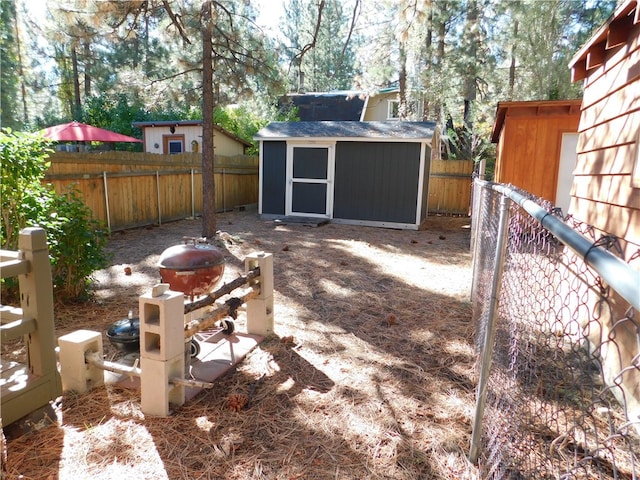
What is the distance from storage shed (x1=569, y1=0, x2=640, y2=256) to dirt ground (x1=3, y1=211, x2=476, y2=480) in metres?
1.48

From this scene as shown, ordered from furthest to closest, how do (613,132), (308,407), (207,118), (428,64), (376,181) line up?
(428,64), (376,181), (207,118), (613,132), (308,407)

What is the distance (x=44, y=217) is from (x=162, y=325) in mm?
2522

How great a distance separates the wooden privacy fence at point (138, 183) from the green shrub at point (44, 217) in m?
3.49

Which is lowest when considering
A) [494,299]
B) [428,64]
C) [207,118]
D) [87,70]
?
[494,299]

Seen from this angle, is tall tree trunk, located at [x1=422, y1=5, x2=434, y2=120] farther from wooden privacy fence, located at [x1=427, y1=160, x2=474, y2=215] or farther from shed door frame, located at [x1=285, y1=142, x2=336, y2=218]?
shed door frame, located at [x1=285, y1=142, x2=336, y2=218]

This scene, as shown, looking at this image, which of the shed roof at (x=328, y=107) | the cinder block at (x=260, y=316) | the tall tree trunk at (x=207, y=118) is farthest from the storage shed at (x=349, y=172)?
the shed roof at (x=328, y=107)

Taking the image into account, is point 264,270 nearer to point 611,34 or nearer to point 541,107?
point 611,34

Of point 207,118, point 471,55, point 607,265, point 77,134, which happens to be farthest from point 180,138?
point 607,265

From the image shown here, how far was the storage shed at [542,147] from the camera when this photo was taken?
26.1 feet

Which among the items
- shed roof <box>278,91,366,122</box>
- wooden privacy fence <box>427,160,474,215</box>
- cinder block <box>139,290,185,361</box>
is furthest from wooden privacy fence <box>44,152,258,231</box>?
shed roof <box>278,91,366,122</box>

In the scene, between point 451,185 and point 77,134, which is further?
point 451,185

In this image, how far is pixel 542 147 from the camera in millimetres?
8164

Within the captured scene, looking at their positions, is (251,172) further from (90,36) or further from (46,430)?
(46,430)

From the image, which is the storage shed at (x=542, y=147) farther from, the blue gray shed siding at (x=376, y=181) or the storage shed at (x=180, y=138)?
the storage shed at (x=180, y=138)
